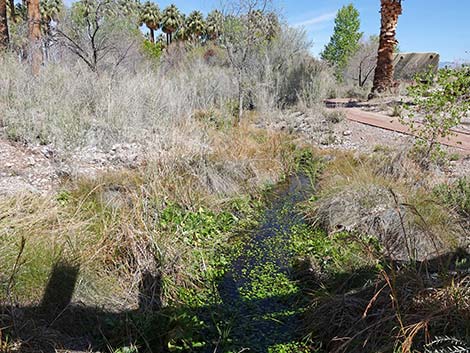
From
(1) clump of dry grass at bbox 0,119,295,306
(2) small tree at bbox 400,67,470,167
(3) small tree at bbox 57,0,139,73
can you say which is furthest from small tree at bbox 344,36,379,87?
(1) clump of dry grass at bbox 0,119,295,306

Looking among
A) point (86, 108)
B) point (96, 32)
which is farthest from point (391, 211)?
point (96, 32)

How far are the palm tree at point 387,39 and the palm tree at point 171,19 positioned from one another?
2617 centimetres

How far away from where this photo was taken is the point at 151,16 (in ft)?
105

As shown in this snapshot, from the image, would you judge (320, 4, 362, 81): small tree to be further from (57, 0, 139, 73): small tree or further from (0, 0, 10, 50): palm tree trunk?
(0, 0, 10, 50): palm tree trunk

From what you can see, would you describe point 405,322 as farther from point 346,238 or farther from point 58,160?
point 58,160

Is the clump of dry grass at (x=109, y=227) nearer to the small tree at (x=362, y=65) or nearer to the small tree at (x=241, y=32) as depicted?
the small tree at (x=241, y=32)

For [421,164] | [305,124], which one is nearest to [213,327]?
[421,164]

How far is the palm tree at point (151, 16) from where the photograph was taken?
104 ft

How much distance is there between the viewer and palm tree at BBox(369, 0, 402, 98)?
410 inches

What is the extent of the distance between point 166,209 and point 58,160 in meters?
2.32

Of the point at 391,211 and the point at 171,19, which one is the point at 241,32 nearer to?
the point at 391,211

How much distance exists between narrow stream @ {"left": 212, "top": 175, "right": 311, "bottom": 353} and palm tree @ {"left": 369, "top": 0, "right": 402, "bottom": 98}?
831cm

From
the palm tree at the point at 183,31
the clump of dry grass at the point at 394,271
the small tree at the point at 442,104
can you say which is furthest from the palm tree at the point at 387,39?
the palm tree at the point at 183,31

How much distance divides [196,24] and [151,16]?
13.4ft
